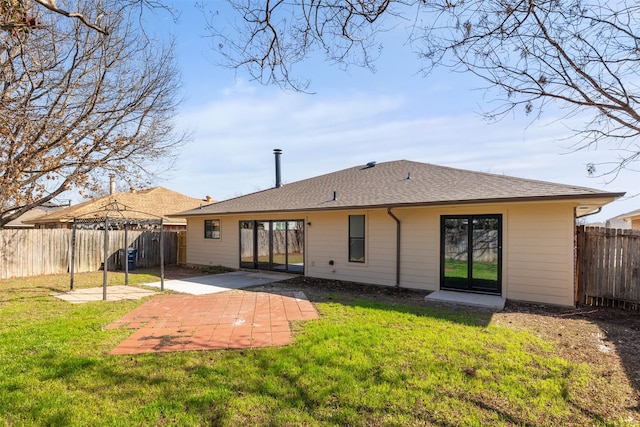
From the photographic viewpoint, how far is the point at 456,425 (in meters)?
2.80

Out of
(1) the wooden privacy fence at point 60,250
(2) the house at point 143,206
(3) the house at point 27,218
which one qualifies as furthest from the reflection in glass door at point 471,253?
(2) the house at point 143,206

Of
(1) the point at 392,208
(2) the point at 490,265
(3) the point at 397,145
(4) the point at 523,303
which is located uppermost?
(3) the point at 397,145

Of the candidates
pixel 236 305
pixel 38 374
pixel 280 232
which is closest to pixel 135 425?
pixel 38 374

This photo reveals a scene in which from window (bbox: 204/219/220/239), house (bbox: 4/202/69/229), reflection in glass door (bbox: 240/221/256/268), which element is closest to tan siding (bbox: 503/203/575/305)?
reflection in glass door (bbox: 240/221/256/268)

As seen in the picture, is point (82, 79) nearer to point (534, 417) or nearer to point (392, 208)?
point (392, 208)

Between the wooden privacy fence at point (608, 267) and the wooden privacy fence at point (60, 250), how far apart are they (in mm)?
13997

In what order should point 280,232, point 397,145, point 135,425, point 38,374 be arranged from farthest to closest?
point 397,145 → point 280,232 → point 38,374 → point 135,425

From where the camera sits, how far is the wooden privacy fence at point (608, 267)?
7008mm

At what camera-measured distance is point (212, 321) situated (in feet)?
19.2

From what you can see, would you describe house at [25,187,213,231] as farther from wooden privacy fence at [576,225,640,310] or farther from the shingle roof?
wooden privacy fence at [576,225,640,310]

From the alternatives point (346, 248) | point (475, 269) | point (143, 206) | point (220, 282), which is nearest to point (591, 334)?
point (475, 269)

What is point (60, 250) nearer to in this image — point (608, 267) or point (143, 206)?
point (143, 206)

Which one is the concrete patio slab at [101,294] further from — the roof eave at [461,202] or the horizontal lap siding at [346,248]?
the horizontal lap siding at [346,248]

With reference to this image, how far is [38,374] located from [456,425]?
4.09m
